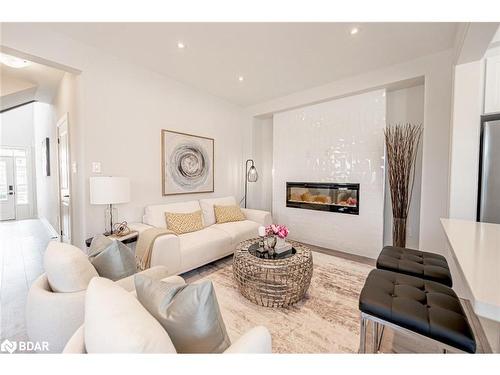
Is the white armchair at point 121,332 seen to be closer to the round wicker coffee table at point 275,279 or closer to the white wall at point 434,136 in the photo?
the round wicker coffee table at point 275,279

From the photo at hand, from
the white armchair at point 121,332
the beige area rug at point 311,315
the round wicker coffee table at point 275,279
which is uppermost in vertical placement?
the white armchair at point 121,332

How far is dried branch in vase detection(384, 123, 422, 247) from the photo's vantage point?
2799 millimetres

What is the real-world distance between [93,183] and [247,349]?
2.36 m

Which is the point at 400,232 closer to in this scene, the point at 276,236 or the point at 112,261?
the point at 276,236

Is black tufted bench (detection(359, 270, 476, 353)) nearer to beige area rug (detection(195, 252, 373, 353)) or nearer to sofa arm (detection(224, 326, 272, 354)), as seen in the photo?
beige area rug (detection(195, 252, 373, 353))

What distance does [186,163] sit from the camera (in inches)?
141

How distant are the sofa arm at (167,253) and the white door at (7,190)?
699cm

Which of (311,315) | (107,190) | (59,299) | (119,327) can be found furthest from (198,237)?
(119,327)

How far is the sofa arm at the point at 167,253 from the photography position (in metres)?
2.20

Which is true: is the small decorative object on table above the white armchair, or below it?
below

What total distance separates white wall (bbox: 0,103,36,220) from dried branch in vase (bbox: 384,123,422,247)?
8830 millimetres

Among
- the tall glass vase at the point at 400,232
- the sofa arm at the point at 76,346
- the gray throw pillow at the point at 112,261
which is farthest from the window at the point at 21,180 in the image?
the tall glass vase at the point at 400,232

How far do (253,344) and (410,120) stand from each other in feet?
11.9

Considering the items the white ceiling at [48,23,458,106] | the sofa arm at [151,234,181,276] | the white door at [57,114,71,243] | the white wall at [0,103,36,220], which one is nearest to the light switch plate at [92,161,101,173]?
the white door at [57,114,71,243]
